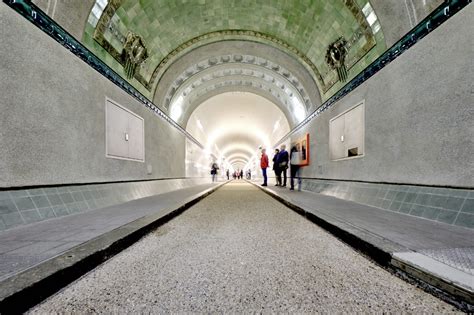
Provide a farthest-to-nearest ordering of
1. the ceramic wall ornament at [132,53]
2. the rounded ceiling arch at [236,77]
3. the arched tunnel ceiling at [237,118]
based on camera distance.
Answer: the arched tunnel ceiling at [237,118] < the rounded ceiling arch at [236,77] < the ceramic wall ornament at [132,53]

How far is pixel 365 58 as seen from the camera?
244 inches

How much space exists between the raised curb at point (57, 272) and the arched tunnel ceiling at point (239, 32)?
5044mm

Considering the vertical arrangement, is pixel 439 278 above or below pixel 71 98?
below

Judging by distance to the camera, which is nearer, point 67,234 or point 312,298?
point 312,298

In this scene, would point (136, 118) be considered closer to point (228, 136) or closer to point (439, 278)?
point (439, 278)

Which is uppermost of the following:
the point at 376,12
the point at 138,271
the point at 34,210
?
the point at 376,12

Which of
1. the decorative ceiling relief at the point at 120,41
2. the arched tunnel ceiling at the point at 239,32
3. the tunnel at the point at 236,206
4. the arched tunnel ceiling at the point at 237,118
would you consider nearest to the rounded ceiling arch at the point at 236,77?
the arched tunnel ceiling at the point at 239,32

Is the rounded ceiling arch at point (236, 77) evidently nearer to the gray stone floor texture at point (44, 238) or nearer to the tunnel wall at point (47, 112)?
the tunnel wall at point (47, 112)

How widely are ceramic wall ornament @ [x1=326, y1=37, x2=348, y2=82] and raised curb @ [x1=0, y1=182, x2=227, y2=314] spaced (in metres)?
7.81

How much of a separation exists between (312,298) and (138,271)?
4.46 feet

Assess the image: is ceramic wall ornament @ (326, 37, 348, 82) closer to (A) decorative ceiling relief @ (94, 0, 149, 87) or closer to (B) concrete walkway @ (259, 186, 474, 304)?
(B) concrete walkway @ (259, 186, 474, 304)

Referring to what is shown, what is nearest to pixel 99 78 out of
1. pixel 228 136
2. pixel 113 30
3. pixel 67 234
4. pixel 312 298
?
pixel 113 30

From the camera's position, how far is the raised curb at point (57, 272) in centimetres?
129

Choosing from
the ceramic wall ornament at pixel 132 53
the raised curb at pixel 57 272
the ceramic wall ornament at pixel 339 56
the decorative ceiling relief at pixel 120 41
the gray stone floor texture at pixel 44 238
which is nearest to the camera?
the raised curb at pixel 57 272
